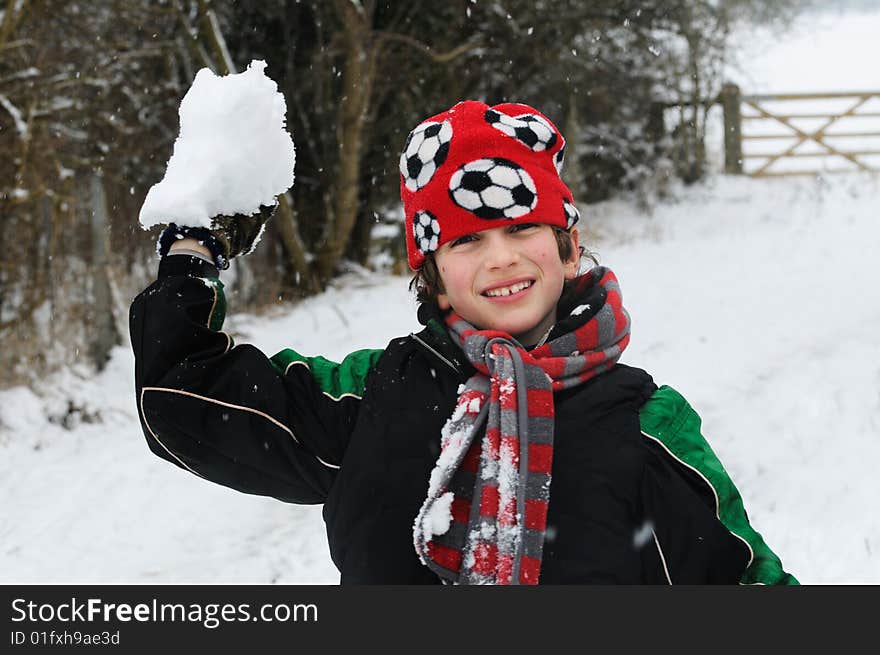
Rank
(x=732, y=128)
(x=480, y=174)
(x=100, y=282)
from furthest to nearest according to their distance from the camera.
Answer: (x=732, y=128) → (x=100, y=282) → (x=480, y=174)

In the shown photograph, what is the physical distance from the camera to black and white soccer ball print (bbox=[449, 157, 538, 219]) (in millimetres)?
1793

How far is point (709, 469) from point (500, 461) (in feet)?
1.35

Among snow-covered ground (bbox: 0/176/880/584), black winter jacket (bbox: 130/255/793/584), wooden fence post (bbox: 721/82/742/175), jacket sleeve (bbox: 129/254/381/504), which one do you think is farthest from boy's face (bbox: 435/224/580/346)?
wooden fence post (bbox: 721/82/742/175)

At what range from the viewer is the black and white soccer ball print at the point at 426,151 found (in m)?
1.86

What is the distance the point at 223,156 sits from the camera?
1.85 metres

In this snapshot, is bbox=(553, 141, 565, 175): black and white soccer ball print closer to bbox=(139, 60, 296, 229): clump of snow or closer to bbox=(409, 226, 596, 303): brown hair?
bbox=(409, 226, 596, 303): brown hair

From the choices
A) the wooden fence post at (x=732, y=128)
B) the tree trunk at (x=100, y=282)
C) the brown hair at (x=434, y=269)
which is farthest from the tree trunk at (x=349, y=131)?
the brown hair at (x=434, y=269)

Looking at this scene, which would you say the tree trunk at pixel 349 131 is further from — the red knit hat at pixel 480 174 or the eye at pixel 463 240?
the eye at pixel 463 240

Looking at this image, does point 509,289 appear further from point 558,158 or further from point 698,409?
A: point 698,409

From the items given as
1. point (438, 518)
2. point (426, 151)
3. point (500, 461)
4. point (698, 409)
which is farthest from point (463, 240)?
point (698, 409)

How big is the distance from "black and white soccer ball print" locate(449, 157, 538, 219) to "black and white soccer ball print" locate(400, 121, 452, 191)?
7 cm

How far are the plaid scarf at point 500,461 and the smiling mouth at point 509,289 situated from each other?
0.10 m

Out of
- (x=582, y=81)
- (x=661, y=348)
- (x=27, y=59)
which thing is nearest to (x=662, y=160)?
(x=582, y=81)

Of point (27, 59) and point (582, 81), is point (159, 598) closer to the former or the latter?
point (27, 59)
